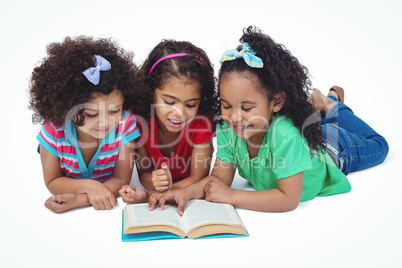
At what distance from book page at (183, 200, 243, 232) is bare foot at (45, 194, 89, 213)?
604mm

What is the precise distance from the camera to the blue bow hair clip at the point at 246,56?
232cm

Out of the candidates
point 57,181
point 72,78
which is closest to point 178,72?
point 72,78

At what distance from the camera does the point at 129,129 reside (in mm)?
2746

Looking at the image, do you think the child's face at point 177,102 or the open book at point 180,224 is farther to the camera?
the child's face at point 177,102

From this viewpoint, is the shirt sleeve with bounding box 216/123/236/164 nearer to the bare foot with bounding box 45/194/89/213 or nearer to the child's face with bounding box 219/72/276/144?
the child's face with bounding box 219/72/276/144

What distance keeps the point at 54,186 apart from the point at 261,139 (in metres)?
1.19

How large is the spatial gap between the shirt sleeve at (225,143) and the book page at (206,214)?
35 centimetres

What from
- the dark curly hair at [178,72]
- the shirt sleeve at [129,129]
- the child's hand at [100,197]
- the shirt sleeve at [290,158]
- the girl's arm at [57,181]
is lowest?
the child's hand at [100,197]

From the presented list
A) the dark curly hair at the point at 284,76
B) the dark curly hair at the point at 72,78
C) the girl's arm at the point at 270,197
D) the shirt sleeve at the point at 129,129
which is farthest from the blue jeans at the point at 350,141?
the dark curly hair at the point at 72,78

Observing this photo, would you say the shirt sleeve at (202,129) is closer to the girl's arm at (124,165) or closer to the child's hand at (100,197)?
the girl's arm at (124,165)

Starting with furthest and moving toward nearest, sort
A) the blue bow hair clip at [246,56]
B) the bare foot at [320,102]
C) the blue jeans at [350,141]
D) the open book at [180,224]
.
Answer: the bare foot at [320,102] < the blue jeans at [350,141] < the blue bow hair clip at [246,56] < the open book at [180,224]

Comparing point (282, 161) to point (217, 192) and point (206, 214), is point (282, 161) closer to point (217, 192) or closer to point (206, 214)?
point (217, 192)

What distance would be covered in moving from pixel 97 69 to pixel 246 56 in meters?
0.76

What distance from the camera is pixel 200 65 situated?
8.48 ft
